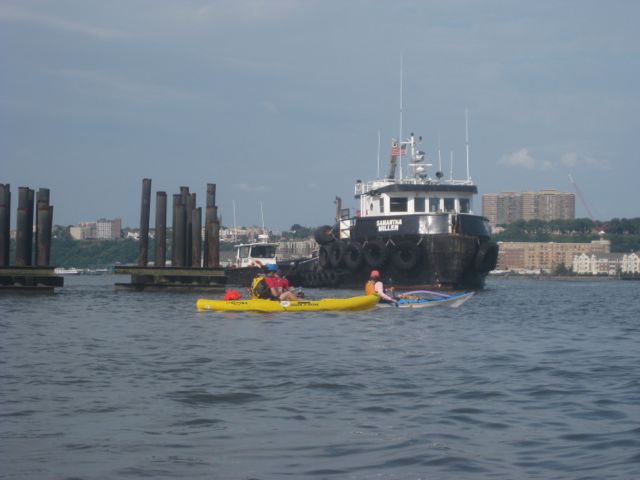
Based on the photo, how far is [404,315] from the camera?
29516 mm

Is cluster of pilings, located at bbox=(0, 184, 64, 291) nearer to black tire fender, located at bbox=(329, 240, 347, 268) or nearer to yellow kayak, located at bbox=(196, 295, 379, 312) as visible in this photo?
yellow kayak, located at bbox=(196, 295, 379, 312)

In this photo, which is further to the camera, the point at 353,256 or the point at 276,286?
the point at 353,256

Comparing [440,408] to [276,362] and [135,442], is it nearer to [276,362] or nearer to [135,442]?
[135,442]

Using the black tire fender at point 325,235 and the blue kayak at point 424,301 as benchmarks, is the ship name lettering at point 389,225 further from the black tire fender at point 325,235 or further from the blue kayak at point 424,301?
the blue kayak at point 424,301

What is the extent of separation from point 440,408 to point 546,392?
212 cm

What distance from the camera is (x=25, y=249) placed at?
36656 mm

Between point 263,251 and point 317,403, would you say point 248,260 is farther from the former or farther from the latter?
point 317,403

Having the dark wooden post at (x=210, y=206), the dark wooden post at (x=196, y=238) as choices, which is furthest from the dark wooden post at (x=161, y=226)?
the dark wooden post at (x=210, y=206)

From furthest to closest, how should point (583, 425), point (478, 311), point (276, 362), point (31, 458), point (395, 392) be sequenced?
1. point (478, 311)
2. point (276, 362)
3. point (395, 392)
4. point (583, 425)
5. point (31, 458)

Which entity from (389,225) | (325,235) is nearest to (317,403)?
(389,225)

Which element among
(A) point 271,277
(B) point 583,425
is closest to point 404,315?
(A) point 271,277

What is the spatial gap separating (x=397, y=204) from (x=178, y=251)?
12.3 metres

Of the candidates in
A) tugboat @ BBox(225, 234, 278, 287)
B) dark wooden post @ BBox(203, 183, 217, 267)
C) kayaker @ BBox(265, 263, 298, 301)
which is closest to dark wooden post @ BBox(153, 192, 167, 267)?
dark wooden post @ BBox(203, 183, 217, 267)

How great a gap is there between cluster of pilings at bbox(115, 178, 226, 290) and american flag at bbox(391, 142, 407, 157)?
14.9 m
